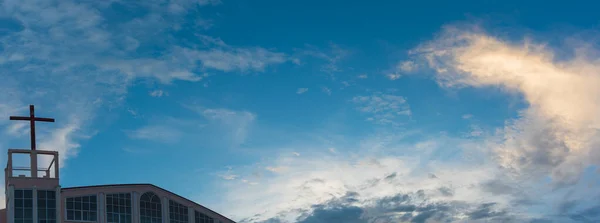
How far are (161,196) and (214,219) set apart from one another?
24.5 ft

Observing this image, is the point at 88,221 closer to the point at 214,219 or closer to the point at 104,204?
the point at 104,204

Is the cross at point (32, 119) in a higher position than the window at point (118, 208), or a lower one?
higher

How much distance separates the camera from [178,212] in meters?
82.4

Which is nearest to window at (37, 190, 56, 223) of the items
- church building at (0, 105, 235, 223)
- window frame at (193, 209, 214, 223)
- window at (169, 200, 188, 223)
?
church building at (0, 105, 235, 223)

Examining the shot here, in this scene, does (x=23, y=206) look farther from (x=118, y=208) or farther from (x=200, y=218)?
(x=200, y=218)

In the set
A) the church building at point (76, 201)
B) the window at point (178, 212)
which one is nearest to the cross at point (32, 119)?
the church building at point (76, 201)

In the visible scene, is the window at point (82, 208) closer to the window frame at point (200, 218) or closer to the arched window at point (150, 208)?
the arched window at point (150, 208)

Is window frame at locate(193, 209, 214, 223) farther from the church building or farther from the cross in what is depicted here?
the cross

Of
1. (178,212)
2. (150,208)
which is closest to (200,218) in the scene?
(178,212)

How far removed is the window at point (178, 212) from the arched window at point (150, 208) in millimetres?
1530

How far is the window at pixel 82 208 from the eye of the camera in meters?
74.1

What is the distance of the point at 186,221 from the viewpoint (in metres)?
83.0

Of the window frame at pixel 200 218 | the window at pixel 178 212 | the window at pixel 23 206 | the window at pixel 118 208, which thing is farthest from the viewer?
the window frame at pixel 200 218

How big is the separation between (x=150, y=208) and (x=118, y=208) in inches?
148
